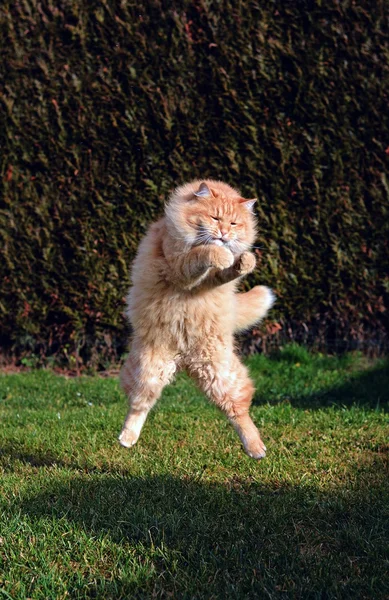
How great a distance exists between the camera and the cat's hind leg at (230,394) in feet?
11.9

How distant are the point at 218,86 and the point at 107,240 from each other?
170cm

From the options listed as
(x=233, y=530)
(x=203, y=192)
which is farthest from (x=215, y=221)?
(x=233, y=530)

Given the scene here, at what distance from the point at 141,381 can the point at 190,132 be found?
3.34 meters

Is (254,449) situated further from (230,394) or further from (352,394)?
(352,394)

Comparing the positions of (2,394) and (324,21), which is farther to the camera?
(324,21)

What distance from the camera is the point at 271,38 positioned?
6.31 meters

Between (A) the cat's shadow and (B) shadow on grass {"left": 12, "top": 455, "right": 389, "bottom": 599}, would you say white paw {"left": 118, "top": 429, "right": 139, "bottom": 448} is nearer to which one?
(B) shadow on grass {"left": 12, "top": 455, "right": 389, "bottom": 599}

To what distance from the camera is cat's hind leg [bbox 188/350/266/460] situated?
143 inches

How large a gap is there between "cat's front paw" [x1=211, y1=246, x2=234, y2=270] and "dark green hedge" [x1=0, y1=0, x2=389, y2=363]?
3.19 metres

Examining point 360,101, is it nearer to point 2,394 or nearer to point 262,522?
point 2,394

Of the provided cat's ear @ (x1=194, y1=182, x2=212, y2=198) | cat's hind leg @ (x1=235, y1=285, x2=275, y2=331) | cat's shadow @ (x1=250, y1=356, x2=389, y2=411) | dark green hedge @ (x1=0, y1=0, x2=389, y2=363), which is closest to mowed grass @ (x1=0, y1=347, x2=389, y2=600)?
cat's shadow @ (x1=250, y1=356, x2=389, y2=411)

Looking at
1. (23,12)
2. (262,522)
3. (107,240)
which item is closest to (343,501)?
(262,522)

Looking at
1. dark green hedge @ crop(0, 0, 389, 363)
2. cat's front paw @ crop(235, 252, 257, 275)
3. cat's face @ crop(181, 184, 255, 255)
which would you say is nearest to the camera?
cat's front paw @ crop(235, 252, 257, 275)

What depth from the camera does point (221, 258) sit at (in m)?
3.29
